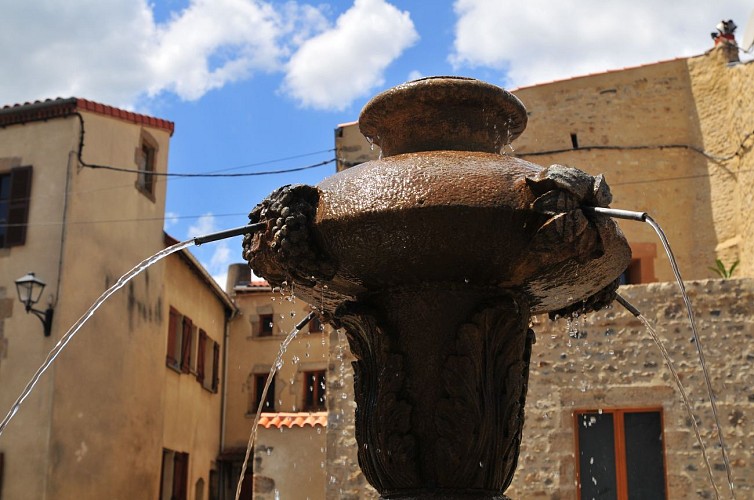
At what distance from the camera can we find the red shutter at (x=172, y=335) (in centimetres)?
1755

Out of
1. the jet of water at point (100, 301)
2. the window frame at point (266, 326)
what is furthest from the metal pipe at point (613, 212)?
the window frame at point (266, 326)

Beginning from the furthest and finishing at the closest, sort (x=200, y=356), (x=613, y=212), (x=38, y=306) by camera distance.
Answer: (x=200, y=356) → (x=38, y=306) → (x=613, y=212)

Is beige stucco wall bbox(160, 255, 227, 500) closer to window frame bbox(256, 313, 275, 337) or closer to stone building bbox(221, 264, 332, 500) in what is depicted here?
stone building bbox(221, 264, 332, 500)

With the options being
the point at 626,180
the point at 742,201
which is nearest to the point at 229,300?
the point at 626,180

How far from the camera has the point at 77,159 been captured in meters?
13.9

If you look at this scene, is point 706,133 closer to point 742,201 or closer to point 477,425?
point 742,201

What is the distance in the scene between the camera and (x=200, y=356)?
19922 millimetres

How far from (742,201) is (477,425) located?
1090 cm

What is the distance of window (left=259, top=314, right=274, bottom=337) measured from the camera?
21.9 meters

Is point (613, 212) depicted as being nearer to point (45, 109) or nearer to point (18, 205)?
point (18, 205)

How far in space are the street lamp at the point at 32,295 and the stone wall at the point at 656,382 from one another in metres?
5.24

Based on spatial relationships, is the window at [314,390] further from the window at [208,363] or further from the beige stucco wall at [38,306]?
the beige stucco wall at [38,306]

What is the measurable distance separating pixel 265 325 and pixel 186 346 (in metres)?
3.82

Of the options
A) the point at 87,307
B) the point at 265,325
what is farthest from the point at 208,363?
the point at 87,307
